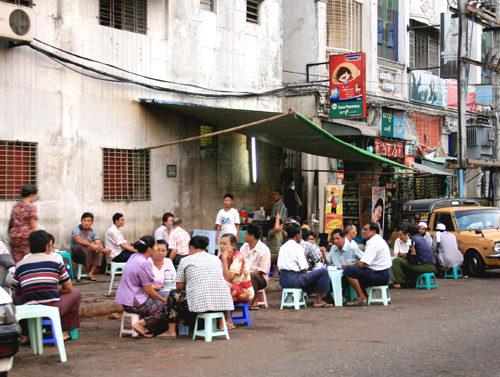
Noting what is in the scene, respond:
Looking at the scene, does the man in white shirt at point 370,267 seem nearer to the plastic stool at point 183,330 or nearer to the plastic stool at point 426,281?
the plastic stool at point 426,281

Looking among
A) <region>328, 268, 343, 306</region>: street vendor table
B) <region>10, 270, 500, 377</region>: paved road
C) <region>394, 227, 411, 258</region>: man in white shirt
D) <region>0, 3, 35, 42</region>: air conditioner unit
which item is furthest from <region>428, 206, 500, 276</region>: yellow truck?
<region>0, 3, 35, 42</region>: air conditioner unit

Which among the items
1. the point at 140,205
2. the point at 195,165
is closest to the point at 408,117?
the point at 195,165

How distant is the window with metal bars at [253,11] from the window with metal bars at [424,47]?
969 centimetres

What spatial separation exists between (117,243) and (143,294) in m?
4.37

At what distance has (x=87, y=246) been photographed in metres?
11.4

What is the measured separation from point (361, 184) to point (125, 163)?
970cm

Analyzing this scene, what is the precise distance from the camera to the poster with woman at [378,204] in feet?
Answer: 63.7

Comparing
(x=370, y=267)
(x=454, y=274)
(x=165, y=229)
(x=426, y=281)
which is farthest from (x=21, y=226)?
(x=454, y=274)

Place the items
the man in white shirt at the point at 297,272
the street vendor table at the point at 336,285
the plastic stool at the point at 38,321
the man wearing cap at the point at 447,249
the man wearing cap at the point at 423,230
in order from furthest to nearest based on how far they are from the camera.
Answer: the man wearing cap at the point at 447,249
the man wearing cap at the point at 423,230
the street vendor table at the point at 336,285
the man in white shirt at the point at 297,272
the plastic stool at the point at 38,321

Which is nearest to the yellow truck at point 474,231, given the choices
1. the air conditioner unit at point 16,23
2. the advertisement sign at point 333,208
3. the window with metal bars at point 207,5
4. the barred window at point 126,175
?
the advertisement sign at point 333,208

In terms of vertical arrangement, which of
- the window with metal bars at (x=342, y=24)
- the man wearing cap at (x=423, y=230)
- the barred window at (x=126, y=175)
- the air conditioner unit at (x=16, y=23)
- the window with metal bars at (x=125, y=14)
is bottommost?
the man wearing cap at (x=423, y=230)

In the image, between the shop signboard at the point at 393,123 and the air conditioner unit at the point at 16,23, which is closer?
the air conditioner unit at the point at 16,23

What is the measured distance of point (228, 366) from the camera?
5.84 metres

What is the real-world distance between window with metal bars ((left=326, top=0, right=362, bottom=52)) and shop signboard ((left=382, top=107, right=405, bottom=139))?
249 cm
